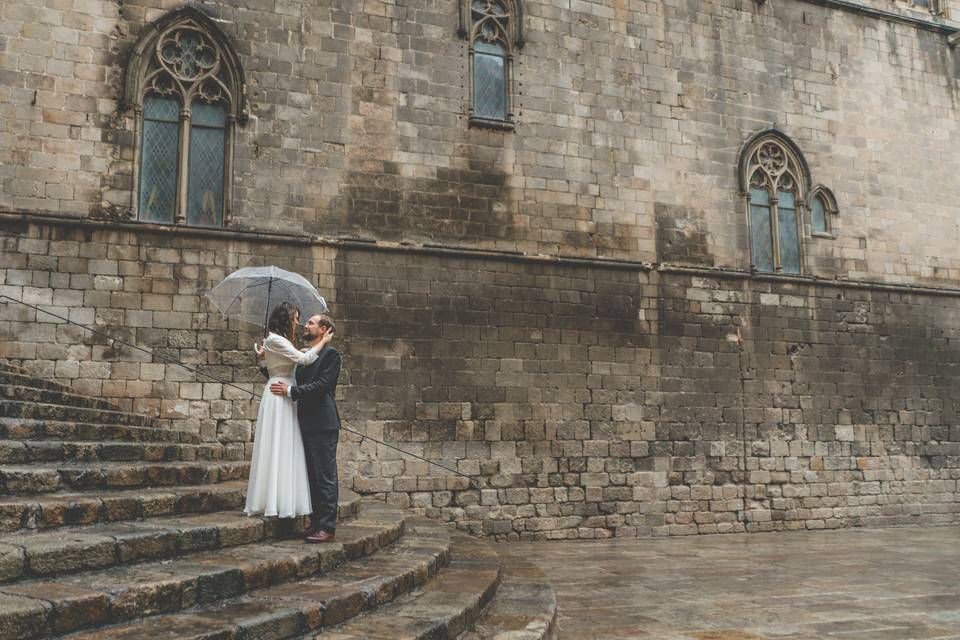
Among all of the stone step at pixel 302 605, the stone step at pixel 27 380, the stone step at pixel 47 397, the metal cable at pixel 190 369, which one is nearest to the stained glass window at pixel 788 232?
the metal cable at pixel 190 369

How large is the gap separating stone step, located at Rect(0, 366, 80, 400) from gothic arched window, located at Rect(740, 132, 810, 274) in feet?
32.8

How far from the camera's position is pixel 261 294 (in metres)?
6.20

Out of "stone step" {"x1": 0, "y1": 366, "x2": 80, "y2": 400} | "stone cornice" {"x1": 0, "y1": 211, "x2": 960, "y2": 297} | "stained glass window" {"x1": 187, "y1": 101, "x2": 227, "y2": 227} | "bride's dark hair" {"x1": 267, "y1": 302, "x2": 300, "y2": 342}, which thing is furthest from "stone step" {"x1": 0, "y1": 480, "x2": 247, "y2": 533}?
"stained glass window" {"x1": 187, "y1": 101, "x2": 227, "y2": 227}

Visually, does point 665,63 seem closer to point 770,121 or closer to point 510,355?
point 770,121

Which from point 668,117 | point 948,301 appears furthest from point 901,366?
point 668,117

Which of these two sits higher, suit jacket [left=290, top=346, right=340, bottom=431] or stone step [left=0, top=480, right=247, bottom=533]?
Result: suit jacket [left=290, top=346, right=340, bottom=431]

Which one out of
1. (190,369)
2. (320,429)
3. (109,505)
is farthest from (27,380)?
(320,429)

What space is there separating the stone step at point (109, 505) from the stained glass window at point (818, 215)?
10.7 meters

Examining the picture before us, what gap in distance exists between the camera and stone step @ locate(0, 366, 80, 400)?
7.67m

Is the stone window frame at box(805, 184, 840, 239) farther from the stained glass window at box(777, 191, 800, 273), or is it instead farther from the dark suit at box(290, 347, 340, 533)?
the dark suit at box(290, 347, 340, 533)

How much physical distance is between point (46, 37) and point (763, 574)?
10.2 metres

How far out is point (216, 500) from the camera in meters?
5.47

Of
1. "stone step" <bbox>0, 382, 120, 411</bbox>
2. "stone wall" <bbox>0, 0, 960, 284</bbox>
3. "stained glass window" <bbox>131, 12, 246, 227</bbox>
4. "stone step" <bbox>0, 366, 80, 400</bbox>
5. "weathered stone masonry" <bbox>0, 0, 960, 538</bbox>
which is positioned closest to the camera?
"stone step" <bbox>0, 382, 120, 411</bbox>

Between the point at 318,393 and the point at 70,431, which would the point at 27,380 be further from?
the point at 318,393
